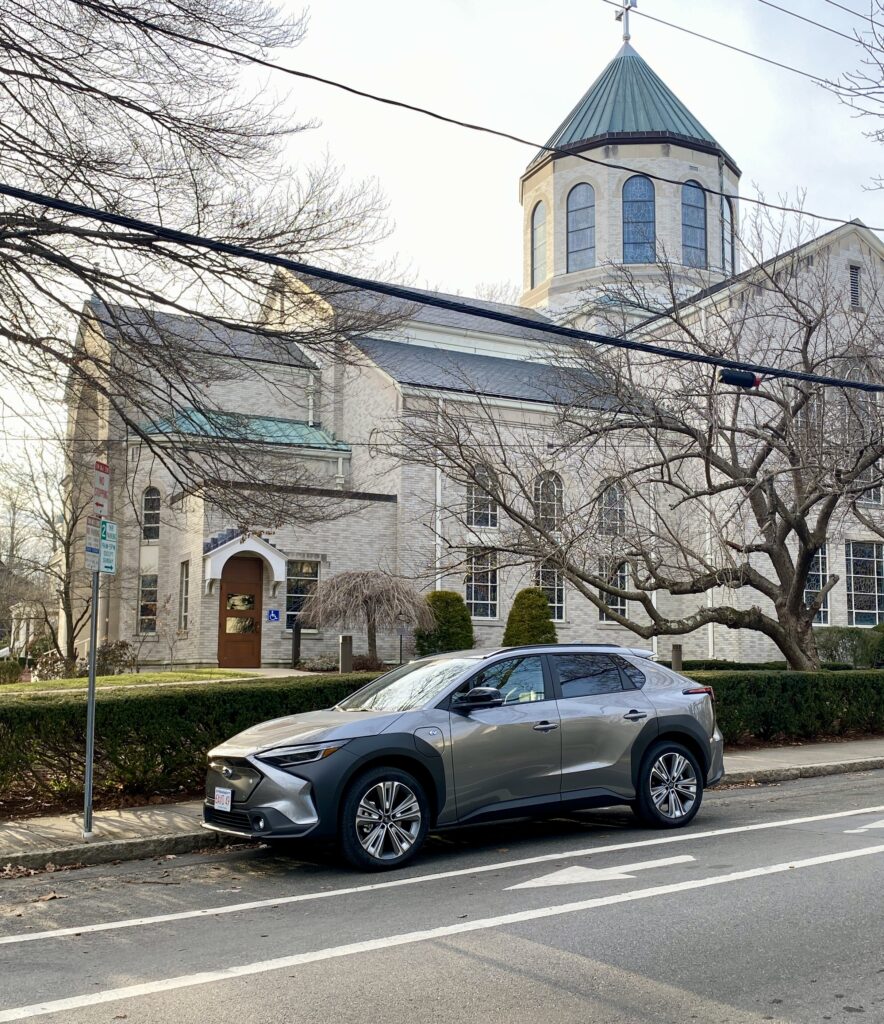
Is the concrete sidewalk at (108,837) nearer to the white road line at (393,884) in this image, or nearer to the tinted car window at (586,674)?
the white road line at (393,884)

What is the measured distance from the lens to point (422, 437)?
16891 millimetres

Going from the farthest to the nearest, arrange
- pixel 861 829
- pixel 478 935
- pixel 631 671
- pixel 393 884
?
pixel 631 671
pixel 861 829
pixel 393 884
pixel 478 935

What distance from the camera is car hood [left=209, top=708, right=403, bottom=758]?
320 inches

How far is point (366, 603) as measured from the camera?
26.7 meters

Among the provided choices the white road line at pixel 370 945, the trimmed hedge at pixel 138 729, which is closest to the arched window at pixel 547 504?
the trimmed hedge at pixel 138 729

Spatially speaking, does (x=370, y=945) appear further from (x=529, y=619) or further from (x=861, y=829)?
(x=529, y=619)

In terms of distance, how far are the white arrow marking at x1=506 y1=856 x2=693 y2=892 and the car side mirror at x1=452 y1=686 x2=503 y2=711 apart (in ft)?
4.74

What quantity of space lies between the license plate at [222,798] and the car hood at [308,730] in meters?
0.27

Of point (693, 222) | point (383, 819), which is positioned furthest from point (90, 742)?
point (693, 222)

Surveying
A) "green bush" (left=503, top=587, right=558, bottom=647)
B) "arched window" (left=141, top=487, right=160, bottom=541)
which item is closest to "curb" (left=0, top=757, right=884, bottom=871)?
"green bush" (left=503, top=587, right=558, bottom=647)

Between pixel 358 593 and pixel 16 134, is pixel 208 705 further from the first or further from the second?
pixel 358 593

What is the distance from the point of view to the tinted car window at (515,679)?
911 cm

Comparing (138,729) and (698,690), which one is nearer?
(698,690)

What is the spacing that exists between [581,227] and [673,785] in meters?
34.7
